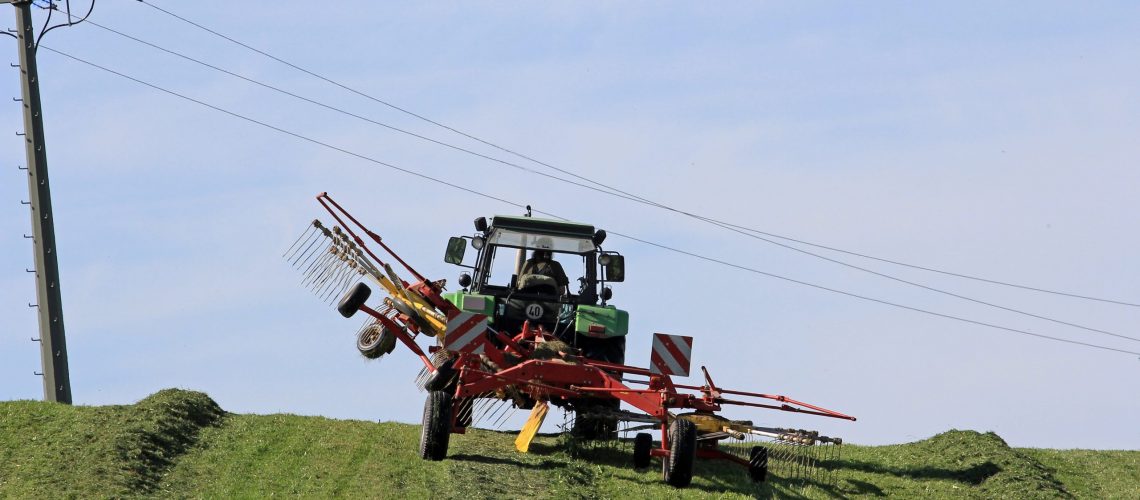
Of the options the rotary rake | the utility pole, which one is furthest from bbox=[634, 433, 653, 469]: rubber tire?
the utility pole

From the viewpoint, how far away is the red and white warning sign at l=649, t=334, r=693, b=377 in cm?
1537

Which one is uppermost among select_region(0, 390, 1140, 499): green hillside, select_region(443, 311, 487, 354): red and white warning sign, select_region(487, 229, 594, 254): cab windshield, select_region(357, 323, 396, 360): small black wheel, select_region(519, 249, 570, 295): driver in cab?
select_region(487, 229, 594, 254): cab windshield

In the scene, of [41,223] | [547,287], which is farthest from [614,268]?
[41,223]

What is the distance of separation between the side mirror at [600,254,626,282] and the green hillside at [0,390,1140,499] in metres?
2.11

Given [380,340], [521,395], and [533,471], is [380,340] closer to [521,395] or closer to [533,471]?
[521,395]

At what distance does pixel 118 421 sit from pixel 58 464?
5.60 feet

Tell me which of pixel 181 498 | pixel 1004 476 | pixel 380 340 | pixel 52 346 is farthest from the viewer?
pixel 52 346

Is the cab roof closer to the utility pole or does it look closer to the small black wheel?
the small black wheel

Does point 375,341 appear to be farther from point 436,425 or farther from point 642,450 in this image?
point 642,450

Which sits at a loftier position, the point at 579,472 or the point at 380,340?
the point at 380,340

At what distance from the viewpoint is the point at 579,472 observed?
14.8 metres

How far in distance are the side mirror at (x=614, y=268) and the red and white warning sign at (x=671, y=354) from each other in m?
2.46

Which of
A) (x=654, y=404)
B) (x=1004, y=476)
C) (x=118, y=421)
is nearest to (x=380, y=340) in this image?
(x=118, y=421)

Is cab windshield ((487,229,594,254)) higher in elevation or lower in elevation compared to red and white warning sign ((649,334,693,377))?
higher
